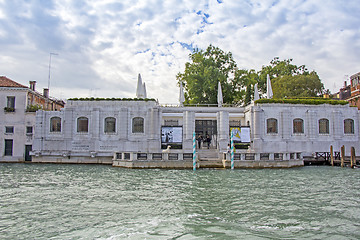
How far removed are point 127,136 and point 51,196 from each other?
17753mm

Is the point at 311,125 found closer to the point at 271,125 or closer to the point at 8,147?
the point at 271,125

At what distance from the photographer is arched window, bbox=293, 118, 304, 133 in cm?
3073

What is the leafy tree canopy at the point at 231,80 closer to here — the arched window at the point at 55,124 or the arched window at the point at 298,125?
the arched window at the point at 298,125

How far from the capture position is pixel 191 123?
95.8 ft

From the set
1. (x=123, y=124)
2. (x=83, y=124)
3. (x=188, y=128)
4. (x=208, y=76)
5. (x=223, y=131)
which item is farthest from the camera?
(x=208, y=76)

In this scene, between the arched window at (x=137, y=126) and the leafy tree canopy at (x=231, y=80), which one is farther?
the leafy tree canopy at (x=231, y=80)

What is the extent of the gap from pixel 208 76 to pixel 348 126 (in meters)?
19.1

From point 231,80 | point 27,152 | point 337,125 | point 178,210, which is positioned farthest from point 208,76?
point 178,210

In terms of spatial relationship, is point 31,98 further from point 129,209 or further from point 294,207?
point 294,207

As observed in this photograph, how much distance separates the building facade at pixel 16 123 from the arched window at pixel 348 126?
35483mm

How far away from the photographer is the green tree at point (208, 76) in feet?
133

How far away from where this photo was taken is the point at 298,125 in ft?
101

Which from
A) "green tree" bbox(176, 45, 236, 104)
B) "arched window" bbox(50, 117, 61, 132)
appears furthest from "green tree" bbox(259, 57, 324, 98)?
"arched window" bbox(50, 117, 61, 132)

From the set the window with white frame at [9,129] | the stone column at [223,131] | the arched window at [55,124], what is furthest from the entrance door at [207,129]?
the window with white frame at [9,129]
